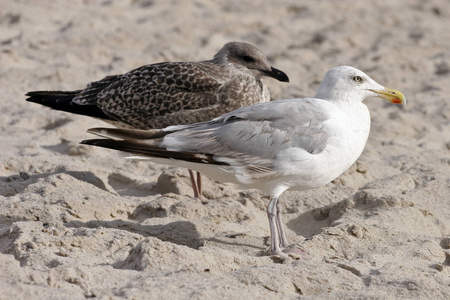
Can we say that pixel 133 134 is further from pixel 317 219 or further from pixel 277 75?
pixel 277 75

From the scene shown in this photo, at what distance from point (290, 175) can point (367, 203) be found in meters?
0.97

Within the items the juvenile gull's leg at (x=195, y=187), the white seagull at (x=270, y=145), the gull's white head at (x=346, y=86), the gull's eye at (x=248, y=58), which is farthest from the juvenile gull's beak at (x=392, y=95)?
the gull's eye at (x=248, y=58)

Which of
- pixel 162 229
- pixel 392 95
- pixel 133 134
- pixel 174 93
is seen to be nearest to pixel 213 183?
pixel 174 93

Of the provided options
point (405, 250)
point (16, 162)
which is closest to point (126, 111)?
point (16, 162)

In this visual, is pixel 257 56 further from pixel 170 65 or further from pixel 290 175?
pixel 290 175

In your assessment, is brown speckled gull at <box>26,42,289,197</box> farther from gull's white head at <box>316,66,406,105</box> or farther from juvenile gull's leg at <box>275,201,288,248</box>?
gull's white head at <box>316,66,406,105</box>

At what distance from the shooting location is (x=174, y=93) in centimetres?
598

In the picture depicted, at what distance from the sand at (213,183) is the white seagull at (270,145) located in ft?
1.33

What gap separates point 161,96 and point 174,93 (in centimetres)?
11

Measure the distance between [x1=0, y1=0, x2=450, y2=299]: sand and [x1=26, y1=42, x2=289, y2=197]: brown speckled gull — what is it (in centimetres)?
41

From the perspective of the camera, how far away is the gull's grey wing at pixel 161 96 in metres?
5.93

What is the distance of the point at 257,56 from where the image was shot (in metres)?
6.49

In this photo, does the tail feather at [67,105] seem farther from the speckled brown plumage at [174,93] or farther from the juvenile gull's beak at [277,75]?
the juvenile gull's beak at [277,75]

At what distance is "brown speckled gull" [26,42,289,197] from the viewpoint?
594 centimetres
